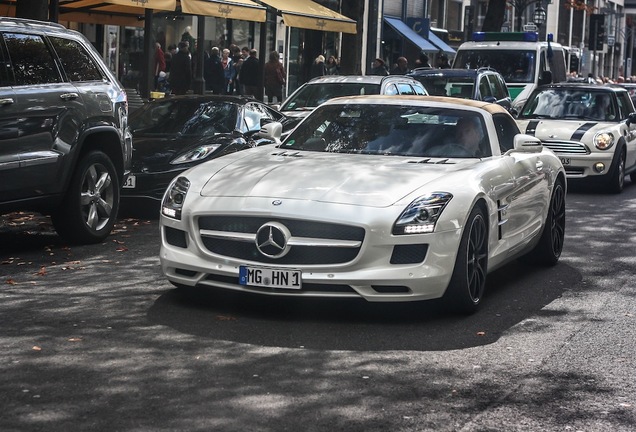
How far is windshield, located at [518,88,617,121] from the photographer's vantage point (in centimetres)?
1912

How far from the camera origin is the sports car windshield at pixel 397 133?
907 centimetres

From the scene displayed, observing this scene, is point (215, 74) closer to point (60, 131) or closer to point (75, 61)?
point (75, 61)

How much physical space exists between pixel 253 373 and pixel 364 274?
141cm

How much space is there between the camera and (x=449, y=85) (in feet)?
76.6

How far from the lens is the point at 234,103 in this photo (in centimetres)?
1502

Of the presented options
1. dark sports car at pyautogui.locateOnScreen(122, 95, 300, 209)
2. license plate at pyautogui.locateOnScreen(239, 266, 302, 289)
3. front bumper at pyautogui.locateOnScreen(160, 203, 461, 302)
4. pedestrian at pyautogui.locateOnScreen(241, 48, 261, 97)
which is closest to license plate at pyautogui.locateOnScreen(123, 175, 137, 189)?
dark sports car at pyautogui.locateOnScreen(122, 95, 300, 209)

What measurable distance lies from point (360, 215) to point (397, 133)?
1748 mm

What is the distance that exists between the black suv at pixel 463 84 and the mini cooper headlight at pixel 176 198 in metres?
14.8

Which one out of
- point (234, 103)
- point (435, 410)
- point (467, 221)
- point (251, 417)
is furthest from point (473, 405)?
point (234, 103)

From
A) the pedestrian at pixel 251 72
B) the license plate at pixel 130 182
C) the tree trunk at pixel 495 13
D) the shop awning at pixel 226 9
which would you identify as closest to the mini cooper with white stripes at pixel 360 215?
the license plate at pixel 130 182

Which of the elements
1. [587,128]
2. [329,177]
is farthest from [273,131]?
[587,128]

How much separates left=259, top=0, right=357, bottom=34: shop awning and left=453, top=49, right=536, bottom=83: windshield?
3275mm

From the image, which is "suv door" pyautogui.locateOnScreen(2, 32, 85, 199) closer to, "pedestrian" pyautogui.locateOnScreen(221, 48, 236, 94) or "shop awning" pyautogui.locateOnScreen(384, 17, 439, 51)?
"pedestrian" pyautogui.locateOnScreen(221, 48, 236, 94)

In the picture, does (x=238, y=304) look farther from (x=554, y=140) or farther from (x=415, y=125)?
(x=554, y=140)
